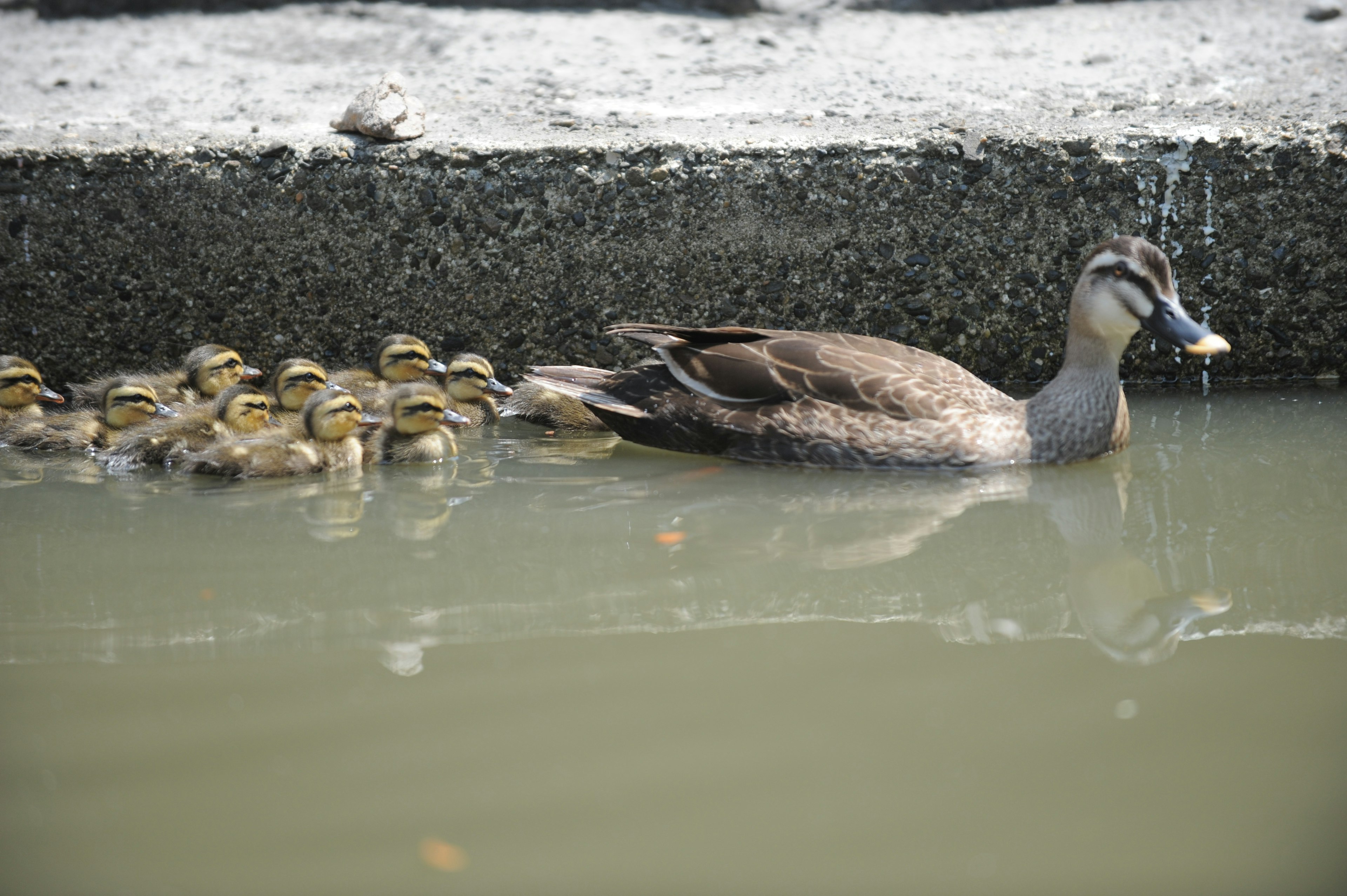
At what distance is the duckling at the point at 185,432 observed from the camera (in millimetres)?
4129

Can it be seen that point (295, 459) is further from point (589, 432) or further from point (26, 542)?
point (589, 432)

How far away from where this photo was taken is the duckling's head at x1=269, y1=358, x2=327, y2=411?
456 centimetres

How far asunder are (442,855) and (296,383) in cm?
315

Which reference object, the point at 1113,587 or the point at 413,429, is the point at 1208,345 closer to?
the point at 1113,587

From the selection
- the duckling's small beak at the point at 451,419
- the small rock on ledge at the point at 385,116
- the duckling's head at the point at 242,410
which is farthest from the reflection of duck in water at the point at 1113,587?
the small rock on ledge at the point at 385,116

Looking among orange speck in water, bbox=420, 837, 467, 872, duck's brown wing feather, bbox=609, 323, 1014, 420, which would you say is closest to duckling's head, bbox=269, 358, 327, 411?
duck's brown wing feather, bbox=609, 323, 1014, 420

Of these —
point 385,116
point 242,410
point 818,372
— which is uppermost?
point 385,116

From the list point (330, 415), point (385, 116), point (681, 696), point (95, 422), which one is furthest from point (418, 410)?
point (681, 696)

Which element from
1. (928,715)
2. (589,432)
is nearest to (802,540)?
(928,715)

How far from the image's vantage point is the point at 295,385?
15.0 feet

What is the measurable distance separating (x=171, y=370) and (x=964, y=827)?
14.0 ft

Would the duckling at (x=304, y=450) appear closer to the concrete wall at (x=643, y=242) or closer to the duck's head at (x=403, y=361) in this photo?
the duck's head at (x=403, y=361)

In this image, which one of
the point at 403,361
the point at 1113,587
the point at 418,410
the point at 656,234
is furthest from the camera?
the point at 656,234

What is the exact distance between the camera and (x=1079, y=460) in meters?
4.12
